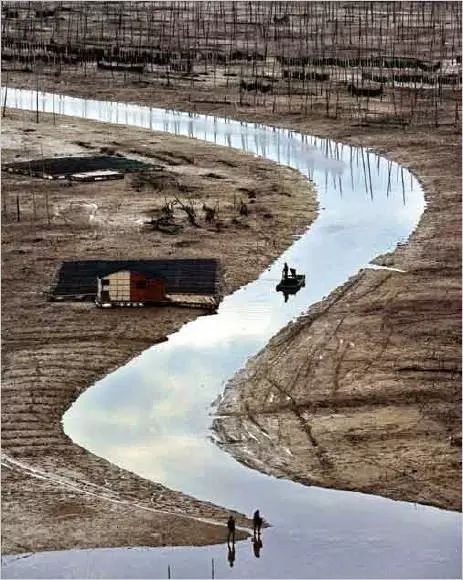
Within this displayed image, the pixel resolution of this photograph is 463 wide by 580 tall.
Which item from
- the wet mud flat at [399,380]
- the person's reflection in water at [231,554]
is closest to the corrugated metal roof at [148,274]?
the wet mud flat at [399,380]

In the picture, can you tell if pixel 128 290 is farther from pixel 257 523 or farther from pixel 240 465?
pixel 257 523

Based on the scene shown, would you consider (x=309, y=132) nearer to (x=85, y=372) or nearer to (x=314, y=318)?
(x=314, y=318)

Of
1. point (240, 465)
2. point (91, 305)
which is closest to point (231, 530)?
point (240, 465)

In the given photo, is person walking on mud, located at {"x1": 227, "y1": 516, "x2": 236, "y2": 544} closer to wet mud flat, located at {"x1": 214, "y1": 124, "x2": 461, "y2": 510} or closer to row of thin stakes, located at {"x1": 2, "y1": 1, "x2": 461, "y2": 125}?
wet mud flat, located at {"x1": 214, "y1": 124, "x2": 461, "y2": 510}

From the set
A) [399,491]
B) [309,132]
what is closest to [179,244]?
[399,491]

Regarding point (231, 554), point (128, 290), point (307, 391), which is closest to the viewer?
point (231, 554)

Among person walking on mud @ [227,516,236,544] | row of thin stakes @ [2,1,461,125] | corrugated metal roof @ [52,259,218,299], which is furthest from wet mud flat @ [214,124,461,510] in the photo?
row of thin stakes @ [2,1,461,125]
